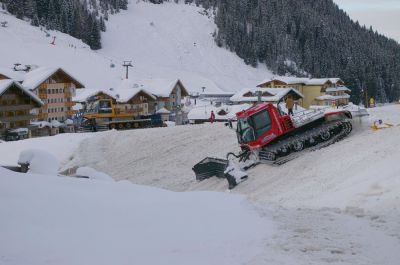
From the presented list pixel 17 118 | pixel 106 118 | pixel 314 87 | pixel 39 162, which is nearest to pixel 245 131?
pixel 39 162

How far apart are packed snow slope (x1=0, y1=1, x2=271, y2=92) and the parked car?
47660 millimetres

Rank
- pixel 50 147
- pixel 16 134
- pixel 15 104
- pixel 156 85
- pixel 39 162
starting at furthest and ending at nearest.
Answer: pixel 156 85
pixel 15 104
pixel 16 134
pixel 50 147
pixel 39 162

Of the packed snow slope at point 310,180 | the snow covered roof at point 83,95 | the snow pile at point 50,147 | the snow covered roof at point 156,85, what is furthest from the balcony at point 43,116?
the packed snow slope at point 310,180

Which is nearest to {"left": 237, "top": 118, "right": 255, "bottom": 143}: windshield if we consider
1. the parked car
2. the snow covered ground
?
the snow covered ground

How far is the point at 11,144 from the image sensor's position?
36656 millimetres

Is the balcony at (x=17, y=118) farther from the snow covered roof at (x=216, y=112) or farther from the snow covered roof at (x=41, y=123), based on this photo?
the snow covered roof at (x=216, y=112)

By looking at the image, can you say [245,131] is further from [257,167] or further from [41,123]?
[41,123]

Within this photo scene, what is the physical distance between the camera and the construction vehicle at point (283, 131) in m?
24.3

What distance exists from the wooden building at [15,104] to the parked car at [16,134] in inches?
30.7

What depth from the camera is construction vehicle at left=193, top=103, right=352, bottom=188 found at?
2428 centimetres

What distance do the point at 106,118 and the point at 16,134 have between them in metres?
8.61

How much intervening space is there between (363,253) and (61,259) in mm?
4887

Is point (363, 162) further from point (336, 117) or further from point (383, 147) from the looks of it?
point (336, 117)

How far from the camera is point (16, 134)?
160 feet
